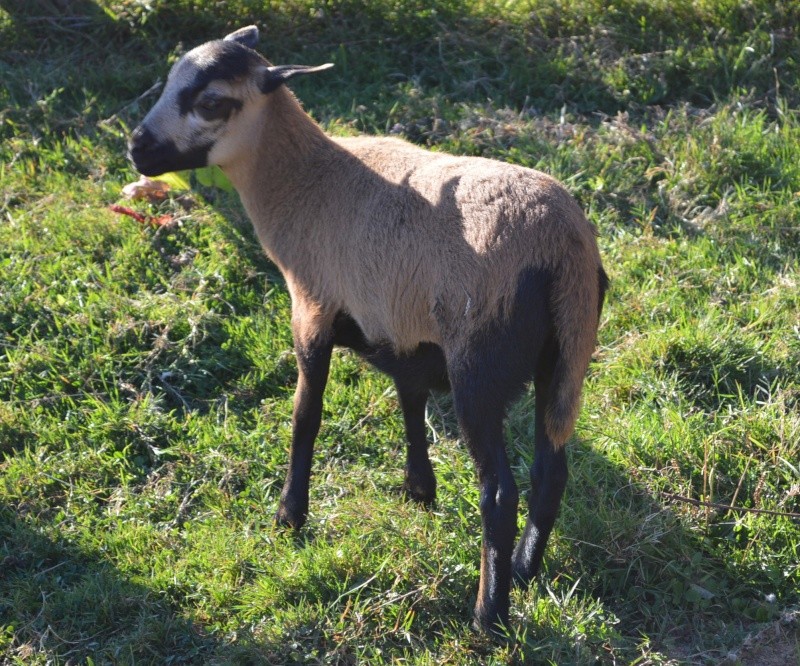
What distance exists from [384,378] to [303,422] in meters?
0.96

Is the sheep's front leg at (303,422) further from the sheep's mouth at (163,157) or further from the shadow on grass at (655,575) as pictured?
the shadow on grass at (655,575)

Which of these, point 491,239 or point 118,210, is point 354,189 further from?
point 118,210

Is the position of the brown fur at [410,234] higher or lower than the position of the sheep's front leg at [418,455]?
higher

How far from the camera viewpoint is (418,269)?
4.24 metres

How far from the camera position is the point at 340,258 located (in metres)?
4.61

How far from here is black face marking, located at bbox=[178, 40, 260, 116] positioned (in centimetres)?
486

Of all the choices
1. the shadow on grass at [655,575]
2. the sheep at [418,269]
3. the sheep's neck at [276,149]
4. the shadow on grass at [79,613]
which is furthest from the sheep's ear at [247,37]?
the shadow on grass at [655,575]

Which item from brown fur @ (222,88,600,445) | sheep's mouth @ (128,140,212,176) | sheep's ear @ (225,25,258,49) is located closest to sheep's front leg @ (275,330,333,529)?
brown fur @ (222,88,600,445)

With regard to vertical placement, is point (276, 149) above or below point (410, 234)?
above

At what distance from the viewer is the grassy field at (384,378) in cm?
443

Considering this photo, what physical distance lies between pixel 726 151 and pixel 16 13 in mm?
5308

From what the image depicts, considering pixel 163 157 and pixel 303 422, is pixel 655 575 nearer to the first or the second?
pixel 303 422

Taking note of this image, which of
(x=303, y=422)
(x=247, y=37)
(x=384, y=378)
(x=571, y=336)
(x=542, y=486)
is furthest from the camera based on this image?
(x=384, y=378)

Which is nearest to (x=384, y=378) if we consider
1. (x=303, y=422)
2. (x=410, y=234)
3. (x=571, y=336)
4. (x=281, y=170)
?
(x=303, y=422)
